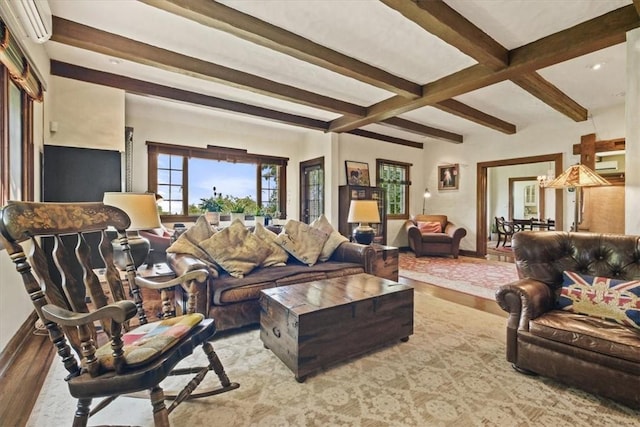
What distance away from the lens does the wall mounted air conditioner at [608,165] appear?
6519mm

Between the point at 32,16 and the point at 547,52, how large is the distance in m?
4.06

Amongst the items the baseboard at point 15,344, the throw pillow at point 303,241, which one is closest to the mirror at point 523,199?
the throw pillow at point 303,241

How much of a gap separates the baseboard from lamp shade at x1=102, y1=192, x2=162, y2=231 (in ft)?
3.51

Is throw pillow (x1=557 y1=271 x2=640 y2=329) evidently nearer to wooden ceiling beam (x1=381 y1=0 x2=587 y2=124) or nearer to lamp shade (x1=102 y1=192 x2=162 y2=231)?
wooden ceiling beam (x1=381 y1=0 x2=587 y2=124)

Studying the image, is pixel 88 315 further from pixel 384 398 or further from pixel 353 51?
pixel 353 51

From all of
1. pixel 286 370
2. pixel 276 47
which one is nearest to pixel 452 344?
pixel 286 370

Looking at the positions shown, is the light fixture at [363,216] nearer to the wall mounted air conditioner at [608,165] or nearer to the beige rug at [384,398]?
the beige rug at [384,398]

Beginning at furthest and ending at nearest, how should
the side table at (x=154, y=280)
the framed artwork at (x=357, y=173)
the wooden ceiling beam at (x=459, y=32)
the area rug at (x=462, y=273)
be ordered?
the framed artwork at (x=357, y=173)
the area rug at (x=462, y=273)
the side table at (x=154, y=280)
the wooden ceiling beam at (x=459, y=32)

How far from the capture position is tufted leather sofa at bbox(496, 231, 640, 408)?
5.06 feet

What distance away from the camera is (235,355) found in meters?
2.13

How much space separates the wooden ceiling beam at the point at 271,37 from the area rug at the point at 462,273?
271 cm

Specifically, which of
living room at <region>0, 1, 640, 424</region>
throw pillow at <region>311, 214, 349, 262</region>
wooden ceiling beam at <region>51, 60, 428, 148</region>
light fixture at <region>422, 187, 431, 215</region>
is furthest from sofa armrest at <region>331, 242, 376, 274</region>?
light fixture at <region>422, 187, 431, 215</region>

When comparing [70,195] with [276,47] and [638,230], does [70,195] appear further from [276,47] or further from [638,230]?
[638,230]

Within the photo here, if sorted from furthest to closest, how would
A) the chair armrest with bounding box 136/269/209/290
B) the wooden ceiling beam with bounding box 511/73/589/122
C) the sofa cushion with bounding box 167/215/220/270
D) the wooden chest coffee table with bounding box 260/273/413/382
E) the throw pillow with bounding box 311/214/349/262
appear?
the wooden ceiling beam with bounding box 511/73/589/122
the throw pillow with bounding box 311/214/349/262
the sofa cushion with bounding box 167/215/220/270
the wooden chest coffee table with bounding box 260/273/413/382
the chair armrest with bounding box 136/269/209/290
